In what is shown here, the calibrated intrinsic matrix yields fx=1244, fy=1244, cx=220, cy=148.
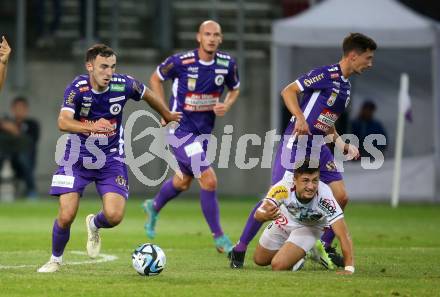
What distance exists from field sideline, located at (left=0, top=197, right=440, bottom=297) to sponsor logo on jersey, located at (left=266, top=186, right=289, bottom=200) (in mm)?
713

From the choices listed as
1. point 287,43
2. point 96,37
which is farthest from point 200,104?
point 96,37

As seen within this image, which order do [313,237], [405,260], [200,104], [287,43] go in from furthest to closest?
[287,43], [200,104], [405,260], [313,237]

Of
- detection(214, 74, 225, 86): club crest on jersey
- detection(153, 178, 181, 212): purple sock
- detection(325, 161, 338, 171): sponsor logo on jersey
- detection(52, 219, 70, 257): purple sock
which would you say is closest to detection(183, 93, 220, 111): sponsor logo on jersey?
detection(214, 74, 225, 86): club crest on jersey

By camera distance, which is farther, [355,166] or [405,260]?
[355,166]

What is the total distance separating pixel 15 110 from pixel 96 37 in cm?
308

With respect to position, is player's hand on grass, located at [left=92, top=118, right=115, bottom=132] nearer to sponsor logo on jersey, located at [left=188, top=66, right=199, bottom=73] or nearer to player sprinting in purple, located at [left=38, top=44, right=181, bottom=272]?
player sprinting in purple, located at [left=38, top=44, right=181, bottom=272]

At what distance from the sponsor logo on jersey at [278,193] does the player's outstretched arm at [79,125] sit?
1.61 metres

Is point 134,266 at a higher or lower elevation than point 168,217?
higher

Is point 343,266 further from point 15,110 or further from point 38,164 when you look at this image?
point 38,164

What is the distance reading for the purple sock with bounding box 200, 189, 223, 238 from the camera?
46.8 feet

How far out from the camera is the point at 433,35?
2295 centimetres

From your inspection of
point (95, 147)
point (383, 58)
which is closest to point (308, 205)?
point (95, 147)

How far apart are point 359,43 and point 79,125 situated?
2969mm

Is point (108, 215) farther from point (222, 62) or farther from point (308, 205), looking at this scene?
point (222, 62)
